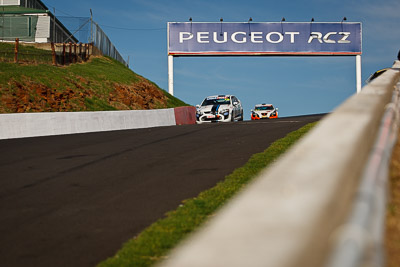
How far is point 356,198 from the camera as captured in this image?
1.94 m

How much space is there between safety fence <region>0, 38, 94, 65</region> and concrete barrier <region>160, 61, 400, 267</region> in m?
38.7

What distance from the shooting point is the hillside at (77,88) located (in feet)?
111

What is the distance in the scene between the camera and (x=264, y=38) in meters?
53.1

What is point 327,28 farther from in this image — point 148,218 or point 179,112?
point 148,218

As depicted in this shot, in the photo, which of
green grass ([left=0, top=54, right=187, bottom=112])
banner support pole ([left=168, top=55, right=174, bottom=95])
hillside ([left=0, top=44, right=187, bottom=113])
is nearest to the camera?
hillside ([left=0, top=44, right=187, bottom=113])

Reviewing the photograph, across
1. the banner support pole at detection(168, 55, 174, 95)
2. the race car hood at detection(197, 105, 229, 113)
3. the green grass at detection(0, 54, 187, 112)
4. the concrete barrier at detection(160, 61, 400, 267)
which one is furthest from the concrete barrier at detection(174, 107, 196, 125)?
the concrete barrier at detection(160, 61, 400, 267)

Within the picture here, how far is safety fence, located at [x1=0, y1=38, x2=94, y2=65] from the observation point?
40.3 m

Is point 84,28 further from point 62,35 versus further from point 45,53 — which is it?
point 45,53

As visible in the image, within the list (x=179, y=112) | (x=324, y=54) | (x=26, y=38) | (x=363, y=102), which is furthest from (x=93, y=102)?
(x=363, y=102)

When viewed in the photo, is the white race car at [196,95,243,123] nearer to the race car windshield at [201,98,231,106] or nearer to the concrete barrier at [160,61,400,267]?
the race car windshield at [201,98,231,106]

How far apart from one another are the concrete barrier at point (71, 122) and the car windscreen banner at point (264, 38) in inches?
926

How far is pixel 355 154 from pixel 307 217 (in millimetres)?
663

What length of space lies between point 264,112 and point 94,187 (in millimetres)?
31323

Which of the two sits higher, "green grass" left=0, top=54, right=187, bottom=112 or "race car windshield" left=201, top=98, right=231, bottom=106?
"green grass" left=0, top=54, right=187, bottom=112
